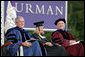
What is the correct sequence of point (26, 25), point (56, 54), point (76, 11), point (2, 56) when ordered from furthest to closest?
point (76, 11)
point (26, 25)
point (56, 54)
point (2, 56)

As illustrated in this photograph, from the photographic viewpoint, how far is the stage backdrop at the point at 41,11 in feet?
36.3

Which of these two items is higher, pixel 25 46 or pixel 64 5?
pixel 64 5

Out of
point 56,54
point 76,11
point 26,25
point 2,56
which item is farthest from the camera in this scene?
point 76,11

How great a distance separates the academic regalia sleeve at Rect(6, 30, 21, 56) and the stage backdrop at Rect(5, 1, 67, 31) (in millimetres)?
3692

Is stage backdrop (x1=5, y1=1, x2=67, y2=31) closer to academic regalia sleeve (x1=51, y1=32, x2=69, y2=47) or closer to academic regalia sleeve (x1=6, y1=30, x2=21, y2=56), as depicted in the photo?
academic regalia sleeve (x1=51, y1=32, x2=69, y2=47)

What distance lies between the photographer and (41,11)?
11.3 m

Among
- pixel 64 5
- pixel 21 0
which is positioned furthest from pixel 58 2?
pixel 21 0

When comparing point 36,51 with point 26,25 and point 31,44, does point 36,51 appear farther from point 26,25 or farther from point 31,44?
point 26,25

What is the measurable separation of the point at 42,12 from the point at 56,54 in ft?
12.8

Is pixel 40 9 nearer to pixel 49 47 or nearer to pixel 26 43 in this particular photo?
pixel 49 47

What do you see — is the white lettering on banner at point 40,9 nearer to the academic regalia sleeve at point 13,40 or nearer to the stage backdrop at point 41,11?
the stage backdrop at point 41,11

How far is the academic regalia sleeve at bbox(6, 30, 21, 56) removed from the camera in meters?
7.05

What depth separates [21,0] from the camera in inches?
438

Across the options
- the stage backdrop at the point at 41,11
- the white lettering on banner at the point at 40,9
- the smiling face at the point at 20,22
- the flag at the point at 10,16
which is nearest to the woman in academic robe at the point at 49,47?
the smiling face at the point at 20,22
